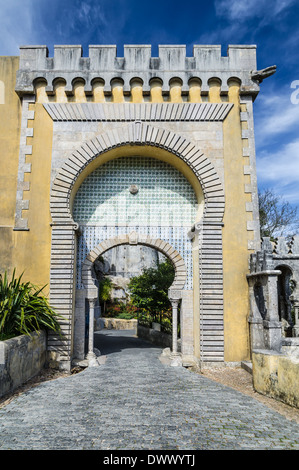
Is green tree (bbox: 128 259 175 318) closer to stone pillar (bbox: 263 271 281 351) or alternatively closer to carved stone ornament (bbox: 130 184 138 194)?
carved stone ornament (bbox: 130 184 138 194)

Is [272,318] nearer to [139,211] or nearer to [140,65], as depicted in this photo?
[139,211]

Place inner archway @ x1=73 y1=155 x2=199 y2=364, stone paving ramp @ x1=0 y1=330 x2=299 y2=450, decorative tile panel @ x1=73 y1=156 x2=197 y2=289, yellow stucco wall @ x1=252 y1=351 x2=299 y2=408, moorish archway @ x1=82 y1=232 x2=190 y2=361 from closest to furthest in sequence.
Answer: stone paving ramp @ x1=0 y1=330 x2=299 y2=450 < yellow stucco wall @ x1=252 y1=351 x2=299 y2=408 < moorish archway @ x1=82 y1=232 x2=190 y2=361 < inner archway @ x1=73 y1=155 x2=199 y2=364 < decorative tile panel @ x1=73 y1=156 x2=197 y2=289

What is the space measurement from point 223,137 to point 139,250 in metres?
29.8

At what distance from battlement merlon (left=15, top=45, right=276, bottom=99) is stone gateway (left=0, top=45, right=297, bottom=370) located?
0.03 m

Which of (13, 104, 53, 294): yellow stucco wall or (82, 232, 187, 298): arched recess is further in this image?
(82, 232, 187, 298): arched recess

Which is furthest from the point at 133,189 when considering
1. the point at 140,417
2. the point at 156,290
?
the point at 156,290

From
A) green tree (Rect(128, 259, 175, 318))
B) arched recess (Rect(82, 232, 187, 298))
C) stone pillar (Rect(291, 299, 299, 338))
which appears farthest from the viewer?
green tree (Rect(128, 259, 175, 318))

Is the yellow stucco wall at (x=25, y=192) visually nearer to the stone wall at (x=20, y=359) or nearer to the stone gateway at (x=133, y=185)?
the stone gateway at (x=133, y=185)

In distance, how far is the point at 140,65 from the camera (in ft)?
31.9

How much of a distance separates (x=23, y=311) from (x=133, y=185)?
4.69 m

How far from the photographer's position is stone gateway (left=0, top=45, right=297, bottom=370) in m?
8.96

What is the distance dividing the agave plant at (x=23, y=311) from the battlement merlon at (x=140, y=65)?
5330mm

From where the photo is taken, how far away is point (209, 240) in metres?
9.07

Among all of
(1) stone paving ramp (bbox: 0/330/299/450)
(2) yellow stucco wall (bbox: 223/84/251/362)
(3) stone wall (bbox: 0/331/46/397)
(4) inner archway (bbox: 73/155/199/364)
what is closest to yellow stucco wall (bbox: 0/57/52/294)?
(4) inner archway (bbox: 73/155/199/364)
